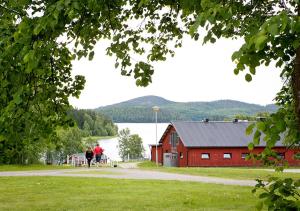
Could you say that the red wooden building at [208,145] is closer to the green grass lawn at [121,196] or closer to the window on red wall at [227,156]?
the window on red wall at [227,156]

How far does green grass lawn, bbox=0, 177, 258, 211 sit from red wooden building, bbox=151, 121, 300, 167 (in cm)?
3192

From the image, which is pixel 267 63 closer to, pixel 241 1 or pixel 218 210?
pixel 241 1

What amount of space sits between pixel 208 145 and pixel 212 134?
2187 mm

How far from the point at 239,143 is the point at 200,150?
14.6 ft

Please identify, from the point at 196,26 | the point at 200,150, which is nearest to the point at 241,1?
the point at 196,26

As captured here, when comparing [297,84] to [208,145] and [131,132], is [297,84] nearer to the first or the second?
[208,145]

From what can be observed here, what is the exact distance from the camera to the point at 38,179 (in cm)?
2014

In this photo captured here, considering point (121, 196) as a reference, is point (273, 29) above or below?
above

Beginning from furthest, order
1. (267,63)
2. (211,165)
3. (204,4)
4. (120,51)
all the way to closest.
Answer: (211,165) < (120,51) < (267,63) < (204,4)

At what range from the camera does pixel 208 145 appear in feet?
163

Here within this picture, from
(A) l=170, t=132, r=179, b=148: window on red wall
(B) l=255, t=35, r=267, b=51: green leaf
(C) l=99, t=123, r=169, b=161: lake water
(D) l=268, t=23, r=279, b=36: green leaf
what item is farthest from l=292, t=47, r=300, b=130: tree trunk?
(C) l=99, t=123, r=169, b=161: lake water

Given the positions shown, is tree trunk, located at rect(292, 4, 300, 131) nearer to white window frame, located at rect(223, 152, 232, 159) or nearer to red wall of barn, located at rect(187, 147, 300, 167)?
red wall of barn, located at rect(187, 147, 300, 167)

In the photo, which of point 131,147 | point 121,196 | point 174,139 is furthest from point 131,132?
point 121,196

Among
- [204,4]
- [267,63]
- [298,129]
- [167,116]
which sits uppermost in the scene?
[167,116]
